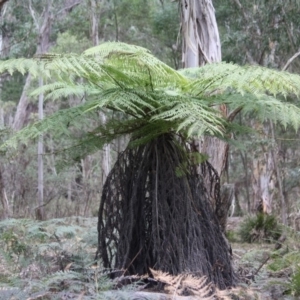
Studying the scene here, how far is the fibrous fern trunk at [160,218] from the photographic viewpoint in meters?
3.86

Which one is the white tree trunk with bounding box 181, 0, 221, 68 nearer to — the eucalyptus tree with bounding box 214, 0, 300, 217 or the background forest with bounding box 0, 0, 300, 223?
the background forest with bounding box 0, 0, 300, 223

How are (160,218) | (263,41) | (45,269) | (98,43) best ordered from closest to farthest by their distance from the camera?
(160,218) → (45,269) → (263,41) → (98,43)

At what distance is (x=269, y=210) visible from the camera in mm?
15805

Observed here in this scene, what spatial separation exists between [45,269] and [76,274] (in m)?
0.85

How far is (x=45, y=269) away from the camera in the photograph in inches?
166

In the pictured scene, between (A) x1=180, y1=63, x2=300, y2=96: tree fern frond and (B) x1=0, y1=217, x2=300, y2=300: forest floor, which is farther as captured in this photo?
(A) x1=180, y1=63, x2=300, y2=96: tree fern frond

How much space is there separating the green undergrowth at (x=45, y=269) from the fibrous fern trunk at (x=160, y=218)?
29 cm

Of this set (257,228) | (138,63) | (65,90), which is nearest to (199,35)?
(65,90)

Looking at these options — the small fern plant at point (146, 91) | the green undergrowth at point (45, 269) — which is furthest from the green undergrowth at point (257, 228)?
the small fern plant at point (146, 91)

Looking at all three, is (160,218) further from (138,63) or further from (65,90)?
(65,90)

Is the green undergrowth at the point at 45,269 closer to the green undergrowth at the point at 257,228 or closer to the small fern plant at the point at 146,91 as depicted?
the small fern plant at the point at 146,91

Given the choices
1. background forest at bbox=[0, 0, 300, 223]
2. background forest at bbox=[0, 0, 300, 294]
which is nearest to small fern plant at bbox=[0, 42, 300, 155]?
background forest at bbox=[0, 0, 300, 294]

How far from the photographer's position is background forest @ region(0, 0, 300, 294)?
1423cm

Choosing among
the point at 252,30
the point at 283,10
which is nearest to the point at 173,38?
the point at 252,30
